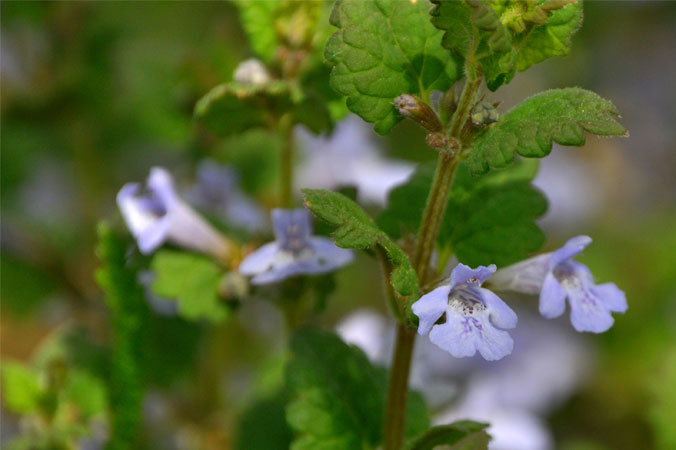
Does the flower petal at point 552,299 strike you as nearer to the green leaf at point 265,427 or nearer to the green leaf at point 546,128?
the green leaf at point 546,128

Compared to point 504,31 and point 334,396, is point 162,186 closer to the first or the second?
point 334,396

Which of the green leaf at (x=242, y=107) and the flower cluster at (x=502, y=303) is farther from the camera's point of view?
the green leaf at (x=242, y=107)

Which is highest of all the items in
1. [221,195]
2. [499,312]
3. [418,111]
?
[221,195]

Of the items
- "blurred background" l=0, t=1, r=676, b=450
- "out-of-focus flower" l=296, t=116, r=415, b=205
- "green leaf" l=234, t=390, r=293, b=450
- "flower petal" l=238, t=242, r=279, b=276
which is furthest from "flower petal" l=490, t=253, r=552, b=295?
"out-of-focus flower" l=296, t=116, r=415, b=205

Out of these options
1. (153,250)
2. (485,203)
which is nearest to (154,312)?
(153,250)

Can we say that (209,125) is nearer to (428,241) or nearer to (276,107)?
(276,107)

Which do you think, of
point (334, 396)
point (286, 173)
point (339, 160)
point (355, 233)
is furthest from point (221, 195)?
point (355, 233)

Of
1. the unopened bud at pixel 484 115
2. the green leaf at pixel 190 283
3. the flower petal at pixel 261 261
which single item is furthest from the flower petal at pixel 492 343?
the green leaf at pixel 190 283
